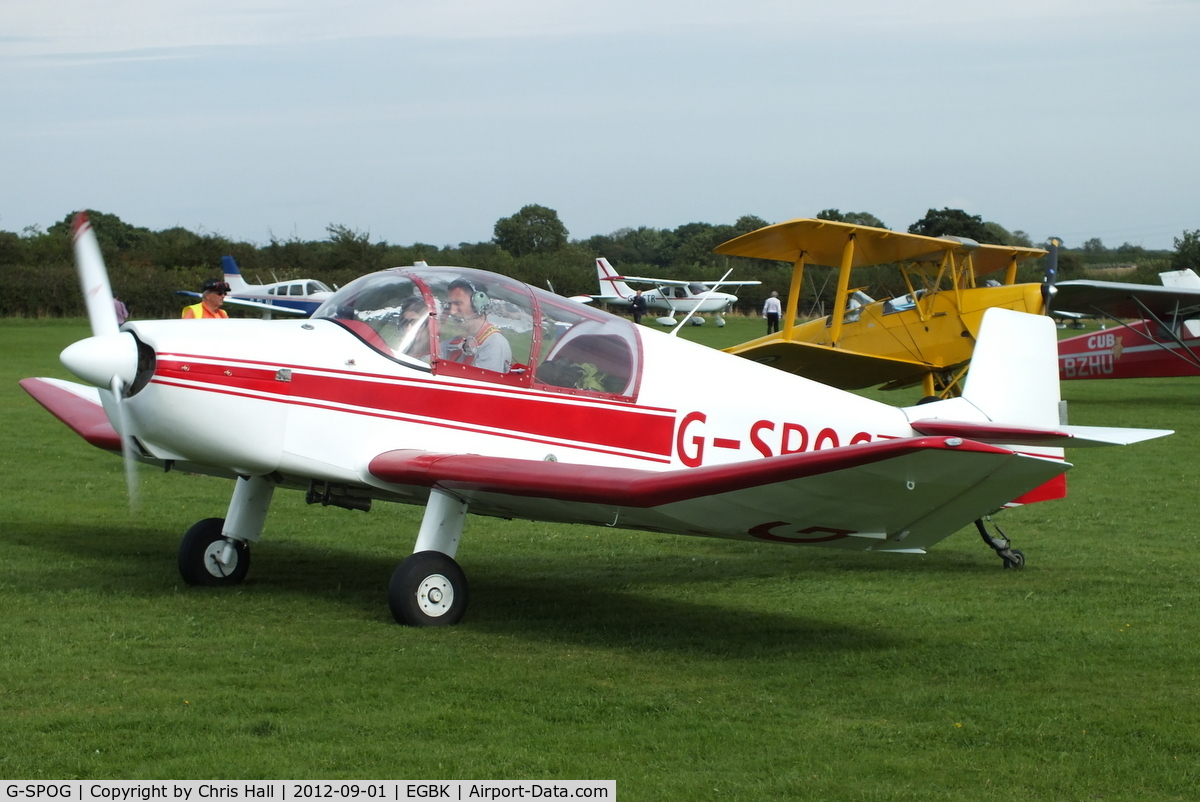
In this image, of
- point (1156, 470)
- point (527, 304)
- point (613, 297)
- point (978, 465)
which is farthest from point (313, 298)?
point (978, 465)

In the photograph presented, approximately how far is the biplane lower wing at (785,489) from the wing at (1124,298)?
55.2 ft

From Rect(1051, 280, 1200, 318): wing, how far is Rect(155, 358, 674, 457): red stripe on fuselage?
53.6 ft

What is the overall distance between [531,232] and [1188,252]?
46.0 metres

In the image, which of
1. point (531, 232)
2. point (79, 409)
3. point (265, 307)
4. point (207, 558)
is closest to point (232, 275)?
point (265, 307)

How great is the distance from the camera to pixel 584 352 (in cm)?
689

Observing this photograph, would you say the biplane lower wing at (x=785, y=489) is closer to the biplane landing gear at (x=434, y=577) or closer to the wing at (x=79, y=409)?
the biplane landing gear at (x=434, y=577)

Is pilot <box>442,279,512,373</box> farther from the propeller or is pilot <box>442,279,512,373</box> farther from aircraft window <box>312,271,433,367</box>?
the propeller

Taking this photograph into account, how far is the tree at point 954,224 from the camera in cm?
8150

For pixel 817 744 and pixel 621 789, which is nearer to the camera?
pixel 621 789

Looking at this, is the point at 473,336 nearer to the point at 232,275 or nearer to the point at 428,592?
the point at 428,592

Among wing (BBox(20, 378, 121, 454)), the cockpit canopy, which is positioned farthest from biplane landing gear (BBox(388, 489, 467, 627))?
wing (BBox(20, 378, 121, 454))

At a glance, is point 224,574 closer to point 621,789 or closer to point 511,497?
point 511,497

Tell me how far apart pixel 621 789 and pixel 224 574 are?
13.6 feet

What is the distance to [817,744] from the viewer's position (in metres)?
4.49
